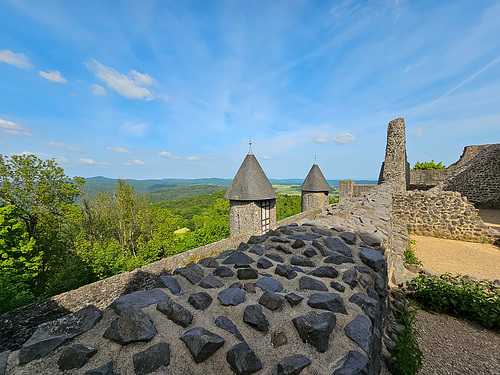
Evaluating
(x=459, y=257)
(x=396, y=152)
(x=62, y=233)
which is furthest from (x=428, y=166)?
(x=62, y=233)

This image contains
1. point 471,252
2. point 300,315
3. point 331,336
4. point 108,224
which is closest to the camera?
point 331,336

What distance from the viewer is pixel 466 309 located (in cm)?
365

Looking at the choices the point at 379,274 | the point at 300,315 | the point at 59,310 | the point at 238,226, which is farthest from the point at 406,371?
the point at 238,226

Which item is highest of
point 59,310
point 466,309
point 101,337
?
point 101,337

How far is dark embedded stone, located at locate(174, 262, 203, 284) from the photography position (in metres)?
1.86

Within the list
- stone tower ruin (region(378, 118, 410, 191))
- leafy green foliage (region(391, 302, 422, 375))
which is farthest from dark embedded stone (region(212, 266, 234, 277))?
stone tower ruin (region(378, 118, 410, 191))

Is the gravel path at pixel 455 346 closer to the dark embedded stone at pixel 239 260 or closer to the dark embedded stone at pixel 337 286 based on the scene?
the dark embedded stone at pixel 337 286

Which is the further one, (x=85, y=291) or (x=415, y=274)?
(x=85, y=291)

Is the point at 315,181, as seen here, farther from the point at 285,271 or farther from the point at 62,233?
the point at 62,233

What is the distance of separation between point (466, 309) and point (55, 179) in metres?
18.8

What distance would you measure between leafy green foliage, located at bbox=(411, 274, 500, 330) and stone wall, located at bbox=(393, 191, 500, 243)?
19.4 ft

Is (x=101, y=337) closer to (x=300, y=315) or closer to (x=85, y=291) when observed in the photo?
(x=300, y=315)

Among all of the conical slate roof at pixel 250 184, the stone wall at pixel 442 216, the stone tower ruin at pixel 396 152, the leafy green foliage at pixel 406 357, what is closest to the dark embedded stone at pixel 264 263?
the leafy green foliage at pixel 406 357

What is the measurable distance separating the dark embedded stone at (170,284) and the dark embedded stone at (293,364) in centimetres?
97
